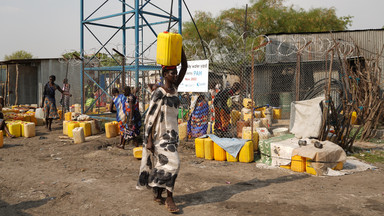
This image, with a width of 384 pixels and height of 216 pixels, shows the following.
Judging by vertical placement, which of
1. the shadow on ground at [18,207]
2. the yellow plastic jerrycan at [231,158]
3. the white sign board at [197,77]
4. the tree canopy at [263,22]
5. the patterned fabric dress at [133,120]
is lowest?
the shadow on ground at [18,207]

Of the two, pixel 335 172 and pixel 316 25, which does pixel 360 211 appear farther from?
pixel 316 25

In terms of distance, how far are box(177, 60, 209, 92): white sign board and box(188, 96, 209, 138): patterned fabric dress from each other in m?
0.61

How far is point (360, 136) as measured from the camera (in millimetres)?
9016

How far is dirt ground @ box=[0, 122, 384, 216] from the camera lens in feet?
13.5

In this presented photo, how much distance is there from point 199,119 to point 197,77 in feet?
3.98

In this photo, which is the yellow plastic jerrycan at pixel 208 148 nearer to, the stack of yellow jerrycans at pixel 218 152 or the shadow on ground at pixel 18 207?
the stack of yellow jerrycans at pixel 218 152

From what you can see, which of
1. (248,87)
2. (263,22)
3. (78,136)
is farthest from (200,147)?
(263,22)

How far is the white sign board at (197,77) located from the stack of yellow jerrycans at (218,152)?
1.48 m

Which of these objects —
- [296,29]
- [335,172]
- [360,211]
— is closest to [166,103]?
[360,211]

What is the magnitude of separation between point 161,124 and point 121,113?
14.3 ft

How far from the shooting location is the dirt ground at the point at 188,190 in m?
4.10

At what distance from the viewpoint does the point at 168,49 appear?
160 inches

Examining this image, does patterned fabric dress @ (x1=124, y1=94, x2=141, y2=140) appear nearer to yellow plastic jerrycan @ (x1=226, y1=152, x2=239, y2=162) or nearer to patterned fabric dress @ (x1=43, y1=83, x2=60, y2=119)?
yellow plastic jerrycan @ (x1=226, y1=152, x2=239, y2=162)

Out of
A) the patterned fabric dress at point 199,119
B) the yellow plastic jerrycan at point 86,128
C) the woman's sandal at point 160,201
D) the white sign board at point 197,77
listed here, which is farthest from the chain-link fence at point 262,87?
the woman's sandal at point 160,201
